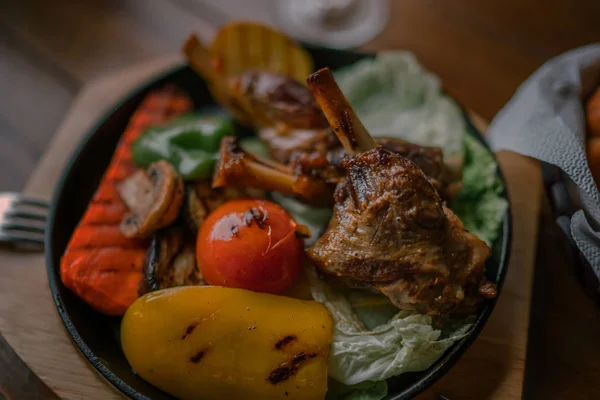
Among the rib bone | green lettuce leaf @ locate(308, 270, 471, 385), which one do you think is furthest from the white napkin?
the rib bone

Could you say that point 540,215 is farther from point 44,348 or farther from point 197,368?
point 44,348

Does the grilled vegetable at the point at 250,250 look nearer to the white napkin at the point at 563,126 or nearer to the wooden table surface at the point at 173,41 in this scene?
the white napkin at the point at 563,126

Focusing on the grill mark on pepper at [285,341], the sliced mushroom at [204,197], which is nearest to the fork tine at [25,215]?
the sliced mushroom at [204,197]

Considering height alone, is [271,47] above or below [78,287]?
above

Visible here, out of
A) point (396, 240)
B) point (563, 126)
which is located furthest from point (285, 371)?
point (563, 126)

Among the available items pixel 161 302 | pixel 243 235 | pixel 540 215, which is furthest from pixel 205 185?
pixel 540 215
